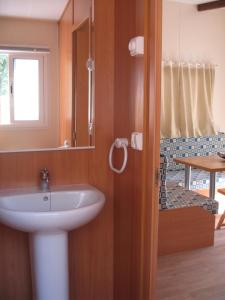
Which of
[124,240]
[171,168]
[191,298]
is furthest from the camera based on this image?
[171,168]

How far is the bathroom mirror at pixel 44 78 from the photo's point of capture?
1.88 meters

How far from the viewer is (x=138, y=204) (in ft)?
6.30

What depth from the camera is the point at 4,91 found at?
1.89 m

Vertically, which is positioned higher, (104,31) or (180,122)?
(104,31)

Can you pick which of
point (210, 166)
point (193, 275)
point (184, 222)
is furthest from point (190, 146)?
point (193, 275)

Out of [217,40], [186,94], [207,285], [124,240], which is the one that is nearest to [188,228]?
[207,285]

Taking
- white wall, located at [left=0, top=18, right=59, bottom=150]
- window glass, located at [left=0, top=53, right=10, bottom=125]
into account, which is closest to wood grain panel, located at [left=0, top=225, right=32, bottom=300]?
white wall, located at [left=0, top=18, right=59, bottom=150]

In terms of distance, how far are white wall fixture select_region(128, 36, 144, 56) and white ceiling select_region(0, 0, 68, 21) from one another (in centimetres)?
46

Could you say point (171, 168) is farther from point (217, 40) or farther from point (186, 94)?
point (217, 40)

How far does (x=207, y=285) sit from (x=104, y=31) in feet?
6.04

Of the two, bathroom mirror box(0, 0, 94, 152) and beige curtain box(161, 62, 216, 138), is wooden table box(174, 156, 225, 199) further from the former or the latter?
bathroom mirror box(0, 0, 94, 152)

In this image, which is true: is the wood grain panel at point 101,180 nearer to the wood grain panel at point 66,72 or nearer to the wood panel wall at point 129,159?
the wood panel wall at point 129,159

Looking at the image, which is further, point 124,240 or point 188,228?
point 188,228

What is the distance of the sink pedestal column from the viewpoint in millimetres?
1758
